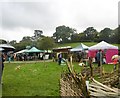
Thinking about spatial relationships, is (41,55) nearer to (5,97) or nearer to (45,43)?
(45,43)

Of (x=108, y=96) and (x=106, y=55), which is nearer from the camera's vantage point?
(x=108, y=96)

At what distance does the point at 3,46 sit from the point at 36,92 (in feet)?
10.5

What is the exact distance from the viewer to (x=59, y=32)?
4434 inches

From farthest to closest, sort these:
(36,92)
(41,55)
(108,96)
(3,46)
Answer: (41,55), (3,46), (36,92), (108,96)

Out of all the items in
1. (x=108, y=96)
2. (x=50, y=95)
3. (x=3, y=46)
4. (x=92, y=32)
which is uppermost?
(x=92, y=32)

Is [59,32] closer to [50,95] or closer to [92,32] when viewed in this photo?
[92,32]

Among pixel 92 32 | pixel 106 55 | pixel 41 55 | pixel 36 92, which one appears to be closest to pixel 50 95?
pixel 36 92

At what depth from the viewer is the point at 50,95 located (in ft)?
36.5

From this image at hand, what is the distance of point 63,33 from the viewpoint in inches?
4318

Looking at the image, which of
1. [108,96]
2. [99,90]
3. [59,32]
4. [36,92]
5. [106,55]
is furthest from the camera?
[59,32]

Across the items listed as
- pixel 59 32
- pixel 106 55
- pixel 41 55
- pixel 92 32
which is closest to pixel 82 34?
pixel 92 32

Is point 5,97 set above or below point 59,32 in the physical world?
below

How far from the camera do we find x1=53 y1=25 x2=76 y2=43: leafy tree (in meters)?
105

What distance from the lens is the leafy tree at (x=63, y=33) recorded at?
105 metres
